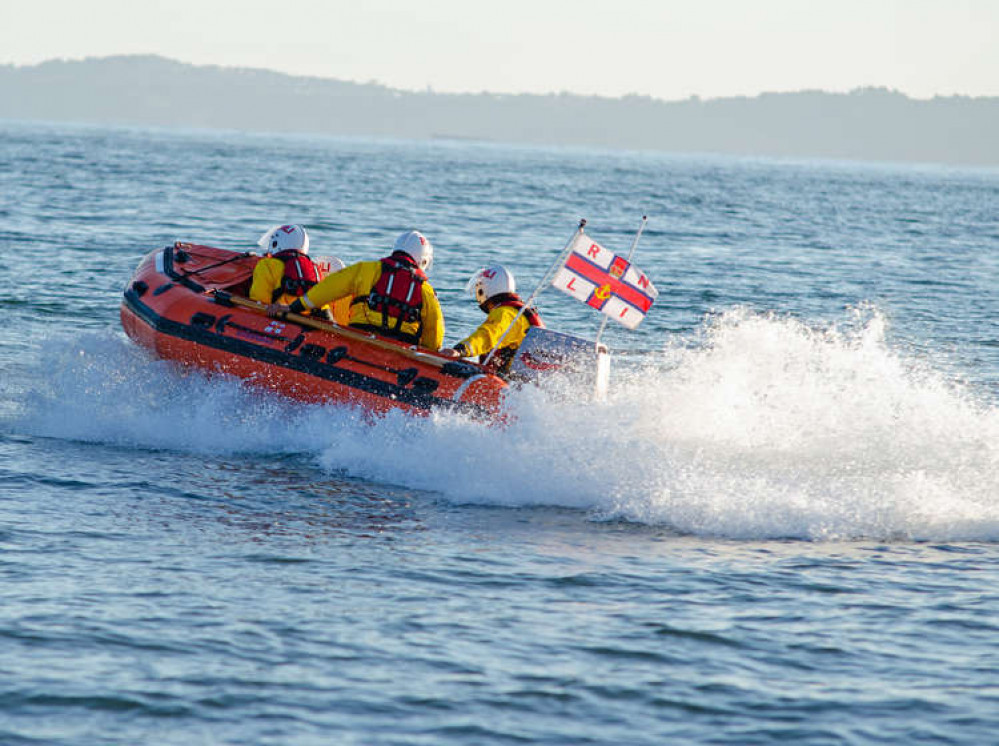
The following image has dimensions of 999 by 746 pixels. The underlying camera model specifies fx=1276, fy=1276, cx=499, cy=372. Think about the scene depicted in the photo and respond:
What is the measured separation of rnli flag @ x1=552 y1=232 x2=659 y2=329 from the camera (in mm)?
9123

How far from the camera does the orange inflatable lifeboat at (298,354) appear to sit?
→ 29.9 ft

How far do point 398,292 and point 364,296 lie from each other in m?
0.34

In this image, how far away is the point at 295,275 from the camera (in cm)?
1038

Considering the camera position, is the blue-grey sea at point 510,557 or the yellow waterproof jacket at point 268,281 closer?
the blue-grey sea at point 510,557

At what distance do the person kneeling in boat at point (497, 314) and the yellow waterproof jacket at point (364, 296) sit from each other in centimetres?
39

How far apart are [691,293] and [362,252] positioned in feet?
22.2

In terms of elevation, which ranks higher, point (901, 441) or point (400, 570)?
point (901, 441)

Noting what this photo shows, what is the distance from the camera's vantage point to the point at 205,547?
7.01 metres

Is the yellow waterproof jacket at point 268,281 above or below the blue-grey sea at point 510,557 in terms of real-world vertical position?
above

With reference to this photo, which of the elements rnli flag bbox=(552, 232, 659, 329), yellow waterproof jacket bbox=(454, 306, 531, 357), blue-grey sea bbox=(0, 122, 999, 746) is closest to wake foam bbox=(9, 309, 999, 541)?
blue-grey sea bbox=(0, 122, 999, 746)

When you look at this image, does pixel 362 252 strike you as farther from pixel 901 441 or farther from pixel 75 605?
pixel 75 605

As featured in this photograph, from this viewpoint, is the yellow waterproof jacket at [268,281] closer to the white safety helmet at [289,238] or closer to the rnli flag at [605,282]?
the white safety helmet at [289,238]

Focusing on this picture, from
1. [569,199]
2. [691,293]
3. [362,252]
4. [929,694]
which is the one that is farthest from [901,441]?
[569,199]

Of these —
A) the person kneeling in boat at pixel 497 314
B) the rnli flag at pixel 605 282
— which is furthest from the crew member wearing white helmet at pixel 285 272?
the rnli flag at pixel 605 282
